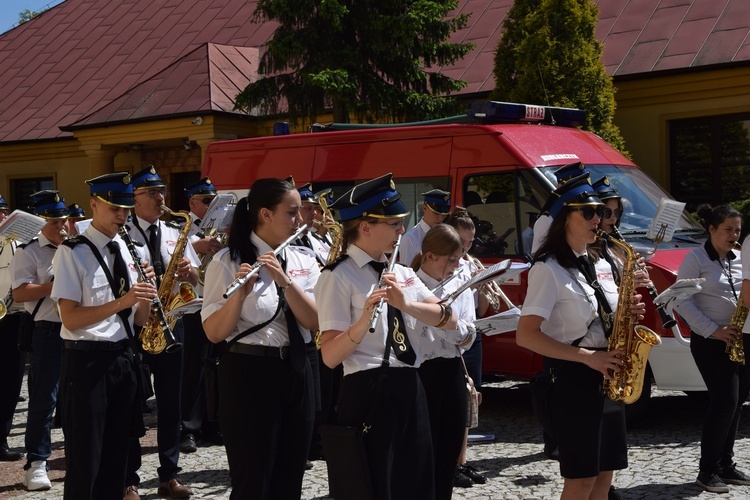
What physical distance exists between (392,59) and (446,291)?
385 inches

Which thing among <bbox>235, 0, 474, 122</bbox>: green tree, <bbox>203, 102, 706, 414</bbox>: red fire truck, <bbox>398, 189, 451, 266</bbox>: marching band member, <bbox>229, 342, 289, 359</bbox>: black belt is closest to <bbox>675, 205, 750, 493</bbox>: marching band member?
<bbox>203, 102, 706, 414</bbox>: red fire truck

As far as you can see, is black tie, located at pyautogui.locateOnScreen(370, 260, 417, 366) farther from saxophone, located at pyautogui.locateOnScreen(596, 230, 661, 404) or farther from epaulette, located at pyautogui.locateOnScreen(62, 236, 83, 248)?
epaulette, located at pyautogui.locateOnScreen(62, 236, 83, 248)

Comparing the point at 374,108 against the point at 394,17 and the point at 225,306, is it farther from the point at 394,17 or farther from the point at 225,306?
the point at 225,306

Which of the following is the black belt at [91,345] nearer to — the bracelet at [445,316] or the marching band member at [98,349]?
the marching band member at [98,349]

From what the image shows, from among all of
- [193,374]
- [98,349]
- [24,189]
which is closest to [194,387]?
[193,374]

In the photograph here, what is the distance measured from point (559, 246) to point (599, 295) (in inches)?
11.7

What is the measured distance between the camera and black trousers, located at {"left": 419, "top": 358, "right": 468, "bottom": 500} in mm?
5445

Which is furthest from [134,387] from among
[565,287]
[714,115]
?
[714,115]

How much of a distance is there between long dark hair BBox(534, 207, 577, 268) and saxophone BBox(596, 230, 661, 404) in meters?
0.30

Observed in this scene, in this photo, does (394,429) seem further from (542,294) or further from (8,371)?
(8,371)

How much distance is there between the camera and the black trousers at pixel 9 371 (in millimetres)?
8172

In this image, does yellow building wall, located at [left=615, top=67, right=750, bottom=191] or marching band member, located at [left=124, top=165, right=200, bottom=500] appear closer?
marching band member, located at [left=124, top=165, right=200, bottom=500]

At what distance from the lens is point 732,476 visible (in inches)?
272

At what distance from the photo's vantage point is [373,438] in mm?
4301
